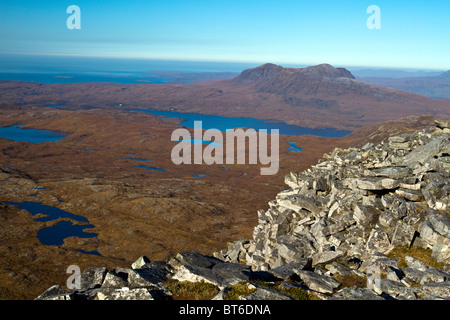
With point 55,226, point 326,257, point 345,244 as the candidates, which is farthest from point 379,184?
point 55,226

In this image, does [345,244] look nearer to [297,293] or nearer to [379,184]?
[379,184]

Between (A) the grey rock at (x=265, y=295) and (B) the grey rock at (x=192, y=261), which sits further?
(B) the grey rock at (x=192, y=261)

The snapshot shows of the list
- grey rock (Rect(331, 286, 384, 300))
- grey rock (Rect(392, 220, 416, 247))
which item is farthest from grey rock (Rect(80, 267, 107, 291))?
grey rock (Rect(392, 220, 416, 247))

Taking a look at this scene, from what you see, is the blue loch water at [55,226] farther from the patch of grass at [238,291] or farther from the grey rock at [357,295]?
the grey rock at [357,295]

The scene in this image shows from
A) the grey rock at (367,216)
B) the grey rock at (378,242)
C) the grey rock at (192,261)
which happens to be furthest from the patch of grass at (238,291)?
the grey rock at (367,216)

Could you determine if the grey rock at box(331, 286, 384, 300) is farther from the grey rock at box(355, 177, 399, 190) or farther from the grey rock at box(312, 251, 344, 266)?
the grey rock at box(355, 177, 399, 190)
